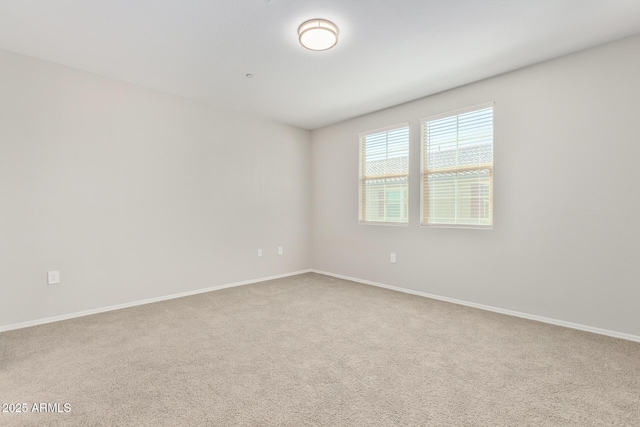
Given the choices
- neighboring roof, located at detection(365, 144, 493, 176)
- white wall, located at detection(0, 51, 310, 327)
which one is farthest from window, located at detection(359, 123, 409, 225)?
white wall, located at detection(0, 51, 310, 327)

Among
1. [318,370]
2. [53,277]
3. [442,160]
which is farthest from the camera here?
[442,160]

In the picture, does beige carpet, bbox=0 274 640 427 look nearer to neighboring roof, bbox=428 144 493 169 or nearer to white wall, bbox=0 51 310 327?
white wall, bbox=0 51 310 327

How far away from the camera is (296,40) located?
2494 millimetres

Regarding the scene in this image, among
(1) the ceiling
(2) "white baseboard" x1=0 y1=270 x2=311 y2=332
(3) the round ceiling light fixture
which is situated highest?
(1) the ceiling

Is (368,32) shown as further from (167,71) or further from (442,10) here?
(167,71)

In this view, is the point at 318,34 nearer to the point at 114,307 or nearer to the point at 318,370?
the point at 318,370

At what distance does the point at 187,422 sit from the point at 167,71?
3.13 metres

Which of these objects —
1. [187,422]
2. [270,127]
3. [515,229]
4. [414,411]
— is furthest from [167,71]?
[515,229]

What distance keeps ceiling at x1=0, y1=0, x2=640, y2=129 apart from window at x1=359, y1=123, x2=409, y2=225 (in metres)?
0.77

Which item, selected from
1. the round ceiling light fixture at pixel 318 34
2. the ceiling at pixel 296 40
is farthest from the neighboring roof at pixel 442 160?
the round ceiling light fixture at pixel 318 34

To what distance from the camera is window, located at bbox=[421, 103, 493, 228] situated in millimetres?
3252

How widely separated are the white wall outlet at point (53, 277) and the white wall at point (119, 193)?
0.04 m

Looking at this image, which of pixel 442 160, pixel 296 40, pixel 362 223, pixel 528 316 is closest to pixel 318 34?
pixel 296 40

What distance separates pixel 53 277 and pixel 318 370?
2.82 m
